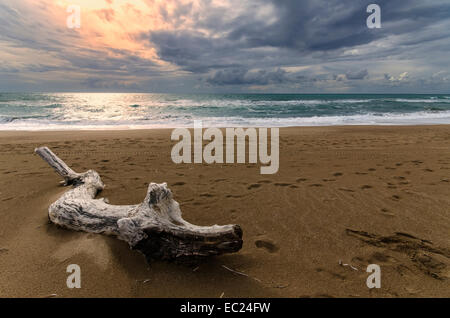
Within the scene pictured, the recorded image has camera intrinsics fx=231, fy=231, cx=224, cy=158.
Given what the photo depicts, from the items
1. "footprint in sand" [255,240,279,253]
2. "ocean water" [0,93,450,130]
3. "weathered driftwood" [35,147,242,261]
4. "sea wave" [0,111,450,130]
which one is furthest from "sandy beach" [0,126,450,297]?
"ocean water" [0,93,450,130]

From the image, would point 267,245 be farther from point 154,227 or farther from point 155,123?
point 155,123

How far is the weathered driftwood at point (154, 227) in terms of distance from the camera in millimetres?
2328

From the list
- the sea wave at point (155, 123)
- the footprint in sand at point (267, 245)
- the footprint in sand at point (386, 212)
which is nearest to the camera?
the footprint in sand at point (267, 245)

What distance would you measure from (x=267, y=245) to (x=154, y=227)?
138 cm

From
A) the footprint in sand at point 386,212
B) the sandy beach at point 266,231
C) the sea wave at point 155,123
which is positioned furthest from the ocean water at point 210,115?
the footprint in sand at point 386,212

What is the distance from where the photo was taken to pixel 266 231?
3.12 m

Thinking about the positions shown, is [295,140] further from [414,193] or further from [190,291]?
[190,291]

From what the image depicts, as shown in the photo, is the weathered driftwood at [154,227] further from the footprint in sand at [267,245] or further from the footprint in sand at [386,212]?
the footprint in sand at [386,212]

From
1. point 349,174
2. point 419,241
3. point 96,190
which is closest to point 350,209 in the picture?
point 419,241

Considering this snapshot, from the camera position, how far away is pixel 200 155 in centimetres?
710

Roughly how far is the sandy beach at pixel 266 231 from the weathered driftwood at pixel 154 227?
5.4 inches

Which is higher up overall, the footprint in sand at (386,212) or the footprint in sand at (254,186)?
the footprint in sand at (254,186)

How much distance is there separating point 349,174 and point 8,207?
6.49m
